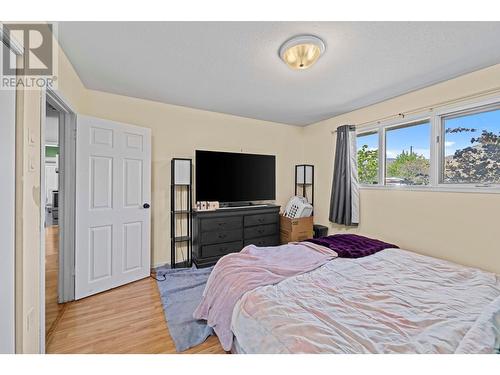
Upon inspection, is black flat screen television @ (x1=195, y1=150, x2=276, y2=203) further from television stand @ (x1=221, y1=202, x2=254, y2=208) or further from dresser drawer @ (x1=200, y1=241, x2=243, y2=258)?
dresser drawer @ (x1=200, y1=241, x2=243, y2=258)

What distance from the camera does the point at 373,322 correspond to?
112 centimetres

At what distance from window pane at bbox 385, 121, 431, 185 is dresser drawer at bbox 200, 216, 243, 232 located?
2.17 m

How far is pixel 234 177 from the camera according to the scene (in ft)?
11.7

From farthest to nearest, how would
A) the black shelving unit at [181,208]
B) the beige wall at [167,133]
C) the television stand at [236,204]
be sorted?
the television stand at [236,204] < the black shelving unit at [181,208] < the beige wall at [167,133]

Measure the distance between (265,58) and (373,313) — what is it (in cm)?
206

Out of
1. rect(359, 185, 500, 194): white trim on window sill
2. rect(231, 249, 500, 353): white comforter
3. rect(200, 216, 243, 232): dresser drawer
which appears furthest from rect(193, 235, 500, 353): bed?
rect(200, 216, 243, 232): dresser drawer

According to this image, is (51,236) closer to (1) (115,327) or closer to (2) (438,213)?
(1) (115,327)

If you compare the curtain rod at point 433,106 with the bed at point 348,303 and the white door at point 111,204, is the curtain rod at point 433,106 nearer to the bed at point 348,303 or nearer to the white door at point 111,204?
the bed at point 348,303

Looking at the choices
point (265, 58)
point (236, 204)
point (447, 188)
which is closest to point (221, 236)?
point (236, 204)

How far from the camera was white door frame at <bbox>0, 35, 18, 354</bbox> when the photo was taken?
1146 mm

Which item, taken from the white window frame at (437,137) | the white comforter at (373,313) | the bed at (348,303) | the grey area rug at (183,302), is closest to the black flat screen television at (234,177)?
the grey area rug at (183,302)

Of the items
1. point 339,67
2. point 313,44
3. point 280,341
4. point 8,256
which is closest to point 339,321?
point 280,341

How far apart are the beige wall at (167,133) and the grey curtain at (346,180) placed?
127 centimetres

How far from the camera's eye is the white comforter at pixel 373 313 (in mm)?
978
